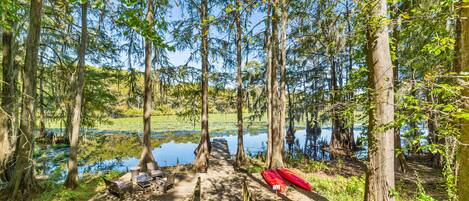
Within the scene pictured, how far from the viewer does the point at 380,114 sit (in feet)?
11.0

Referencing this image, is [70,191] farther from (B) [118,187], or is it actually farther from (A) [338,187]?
(A) [338,187]

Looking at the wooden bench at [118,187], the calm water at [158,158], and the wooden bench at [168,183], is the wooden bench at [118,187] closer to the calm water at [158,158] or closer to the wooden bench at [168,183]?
the wooden bench at [168,183]

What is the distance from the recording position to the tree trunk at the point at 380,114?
11.0 ft

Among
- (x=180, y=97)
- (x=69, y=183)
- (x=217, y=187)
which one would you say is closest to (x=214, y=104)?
(x=180, y=97)

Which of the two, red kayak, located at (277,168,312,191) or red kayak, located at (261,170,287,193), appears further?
red kayak, located at (277,168,312,191)

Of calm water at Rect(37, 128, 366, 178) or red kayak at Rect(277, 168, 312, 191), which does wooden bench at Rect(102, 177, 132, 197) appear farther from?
red kayak at Rect(277, 168, 312, 191)

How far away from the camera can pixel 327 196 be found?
6492 millimetres

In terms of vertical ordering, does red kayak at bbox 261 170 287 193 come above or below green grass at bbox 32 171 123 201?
above

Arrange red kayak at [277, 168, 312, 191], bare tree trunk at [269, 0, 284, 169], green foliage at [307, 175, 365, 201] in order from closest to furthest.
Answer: green foliage at [307, 175, 365, 201]
red kayak at [277, 168, 312, 191]
bare tree trunk at [269, 0, 284, 169]

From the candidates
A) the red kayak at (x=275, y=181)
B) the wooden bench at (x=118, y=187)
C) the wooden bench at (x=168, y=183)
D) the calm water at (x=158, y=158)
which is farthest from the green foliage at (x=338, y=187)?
the wooden bench at (x=118, y=187)

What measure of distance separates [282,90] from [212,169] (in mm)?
4581

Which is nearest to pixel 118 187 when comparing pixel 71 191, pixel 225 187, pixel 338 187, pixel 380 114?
pixel 71 191

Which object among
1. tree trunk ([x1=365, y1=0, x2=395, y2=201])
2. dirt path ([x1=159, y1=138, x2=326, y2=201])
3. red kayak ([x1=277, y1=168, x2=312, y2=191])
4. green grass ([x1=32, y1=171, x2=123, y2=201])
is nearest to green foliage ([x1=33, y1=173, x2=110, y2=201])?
green grass ([x1=32, y1=171, x2=123, y2=201])

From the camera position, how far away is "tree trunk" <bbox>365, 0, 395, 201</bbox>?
11.0ft
